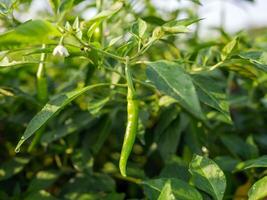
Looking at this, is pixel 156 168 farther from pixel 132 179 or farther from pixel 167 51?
pixel 167 51

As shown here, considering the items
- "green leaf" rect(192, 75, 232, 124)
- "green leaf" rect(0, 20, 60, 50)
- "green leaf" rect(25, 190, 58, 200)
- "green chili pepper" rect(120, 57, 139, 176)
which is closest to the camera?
"green leaf" rect(0, 20, 60, 50)

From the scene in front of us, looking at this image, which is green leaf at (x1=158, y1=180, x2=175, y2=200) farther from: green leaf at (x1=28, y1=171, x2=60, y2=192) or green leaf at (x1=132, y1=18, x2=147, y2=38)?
green leaf at (x1=28, y1=171, x2=60, y2=192)

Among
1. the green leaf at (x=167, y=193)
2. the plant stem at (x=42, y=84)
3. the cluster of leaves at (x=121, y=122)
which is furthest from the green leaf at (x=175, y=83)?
the plant stem at (x=42, y=84)

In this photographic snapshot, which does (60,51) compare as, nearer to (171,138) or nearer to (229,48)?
(229,48)

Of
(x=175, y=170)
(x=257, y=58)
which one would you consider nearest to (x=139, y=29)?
(x=257, y=58)

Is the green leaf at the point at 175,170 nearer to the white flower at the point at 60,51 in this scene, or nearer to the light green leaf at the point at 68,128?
the light green leaf at the point at 68,128

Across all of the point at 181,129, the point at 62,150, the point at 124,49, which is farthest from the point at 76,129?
the point at 124,49

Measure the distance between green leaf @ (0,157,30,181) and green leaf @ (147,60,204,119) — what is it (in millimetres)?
443

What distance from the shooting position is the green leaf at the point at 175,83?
1.64 ft

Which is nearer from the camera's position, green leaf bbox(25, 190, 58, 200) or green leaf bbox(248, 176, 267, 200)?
green leaf bbox(248, 176, 267, 200)

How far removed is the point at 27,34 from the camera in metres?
0.48

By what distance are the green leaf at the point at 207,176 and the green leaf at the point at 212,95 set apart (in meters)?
0.08

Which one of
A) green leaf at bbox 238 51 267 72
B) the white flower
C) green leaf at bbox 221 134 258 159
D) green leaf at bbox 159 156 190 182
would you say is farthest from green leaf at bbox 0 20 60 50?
green leaf at bbox 221 134 258 159

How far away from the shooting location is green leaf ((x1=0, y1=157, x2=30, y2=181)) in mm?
894
